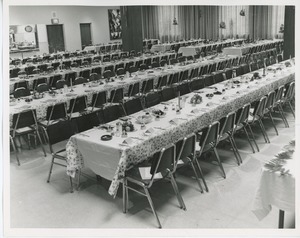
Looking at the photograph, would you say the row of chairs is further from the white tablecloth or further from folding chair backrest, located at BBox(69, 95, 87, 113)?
folding chair backrest, located at BBox(69, 95, 87, 113)

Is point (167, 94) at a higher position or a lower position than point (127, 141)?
higher

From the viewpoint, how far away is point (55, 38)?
19.1 meters

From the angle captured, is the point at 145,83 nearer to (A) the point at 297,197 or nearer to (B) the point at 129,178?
(B) the point at 129,178

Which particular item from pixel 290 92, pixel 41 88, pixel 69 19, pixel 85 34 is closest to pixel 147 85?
pixel 41 88

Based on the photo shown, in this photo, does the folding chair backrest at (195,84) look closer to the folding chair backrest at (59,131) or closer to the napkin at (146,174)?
the folding chair backrest at (59,131)

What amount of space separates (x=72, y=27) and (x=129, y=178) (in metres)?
17.3

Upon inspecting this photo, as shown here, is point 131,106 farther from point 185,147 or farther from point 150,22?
point 150,22

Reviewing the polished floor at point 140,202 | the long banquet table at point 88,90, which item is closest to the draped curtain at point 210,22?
the long banquet table at point 88,90

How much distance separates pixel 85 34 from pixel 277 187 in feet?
61.8

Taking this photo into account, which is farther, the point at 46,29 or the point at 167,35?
the point at 167,35

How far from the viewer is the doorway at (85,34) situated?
67.4ft

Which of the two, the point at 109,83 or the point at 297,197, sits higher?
the point at 109,83

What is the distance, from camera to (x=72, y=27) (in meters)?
19.8


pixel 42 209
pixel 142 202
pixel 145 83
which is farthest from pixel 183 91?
pixel 42 209
